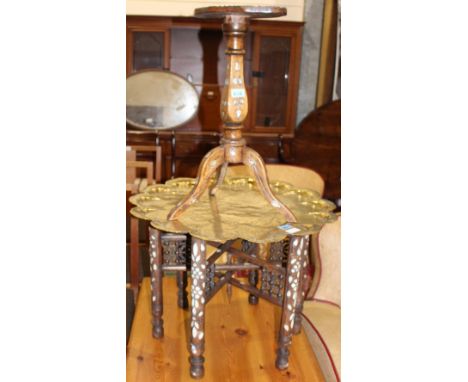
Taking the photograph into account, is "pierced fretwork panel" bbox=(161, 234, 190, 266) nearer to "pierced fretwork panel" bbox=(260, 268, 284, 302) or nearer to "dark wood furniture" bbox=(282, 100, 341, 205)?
"pierced fretwork panel" bbox=(260, 268, 284, 302)

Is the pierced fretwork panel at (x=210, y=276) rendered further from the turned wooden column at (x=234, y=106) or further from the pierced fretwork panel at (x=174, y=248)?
the turned wooden column at (x=234, y=106)

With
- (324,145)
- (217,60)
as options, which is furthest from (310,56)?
(324,145)

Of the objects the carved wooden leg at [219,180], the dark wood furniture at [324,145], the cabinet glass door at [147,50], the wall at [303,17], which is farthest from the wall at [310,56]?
the carved wooden leg at [219,180]

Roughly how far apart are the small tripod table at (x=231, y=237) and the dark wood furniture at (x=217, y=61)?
88.2 inches

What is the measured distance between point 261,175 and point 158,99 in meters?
2.59

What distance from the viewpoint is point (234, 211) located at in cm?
174

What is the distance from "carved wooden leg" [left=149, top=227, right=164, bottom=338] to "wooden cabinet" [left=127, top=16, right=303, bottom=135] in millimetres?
2608

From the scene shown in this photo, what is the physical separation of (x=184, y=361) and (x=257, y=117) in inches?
114

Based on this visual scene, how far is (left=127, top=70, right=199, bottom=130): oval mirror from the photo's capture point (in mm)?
4059

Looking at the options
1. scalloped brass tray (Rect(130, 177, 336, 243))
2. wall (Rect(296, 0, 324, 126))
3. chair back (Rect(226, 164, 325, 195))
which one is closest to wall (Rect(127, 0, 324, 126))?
wall (Rect(296, 0, 324, 126))

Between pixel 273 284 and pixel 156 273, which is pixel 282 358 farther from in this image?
pixel 156 273

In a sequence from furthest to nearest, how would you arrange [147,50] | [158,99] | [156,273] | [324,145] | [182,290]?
[147,50] → [158,99] → [324,145] → [182,290] → [156,273]
